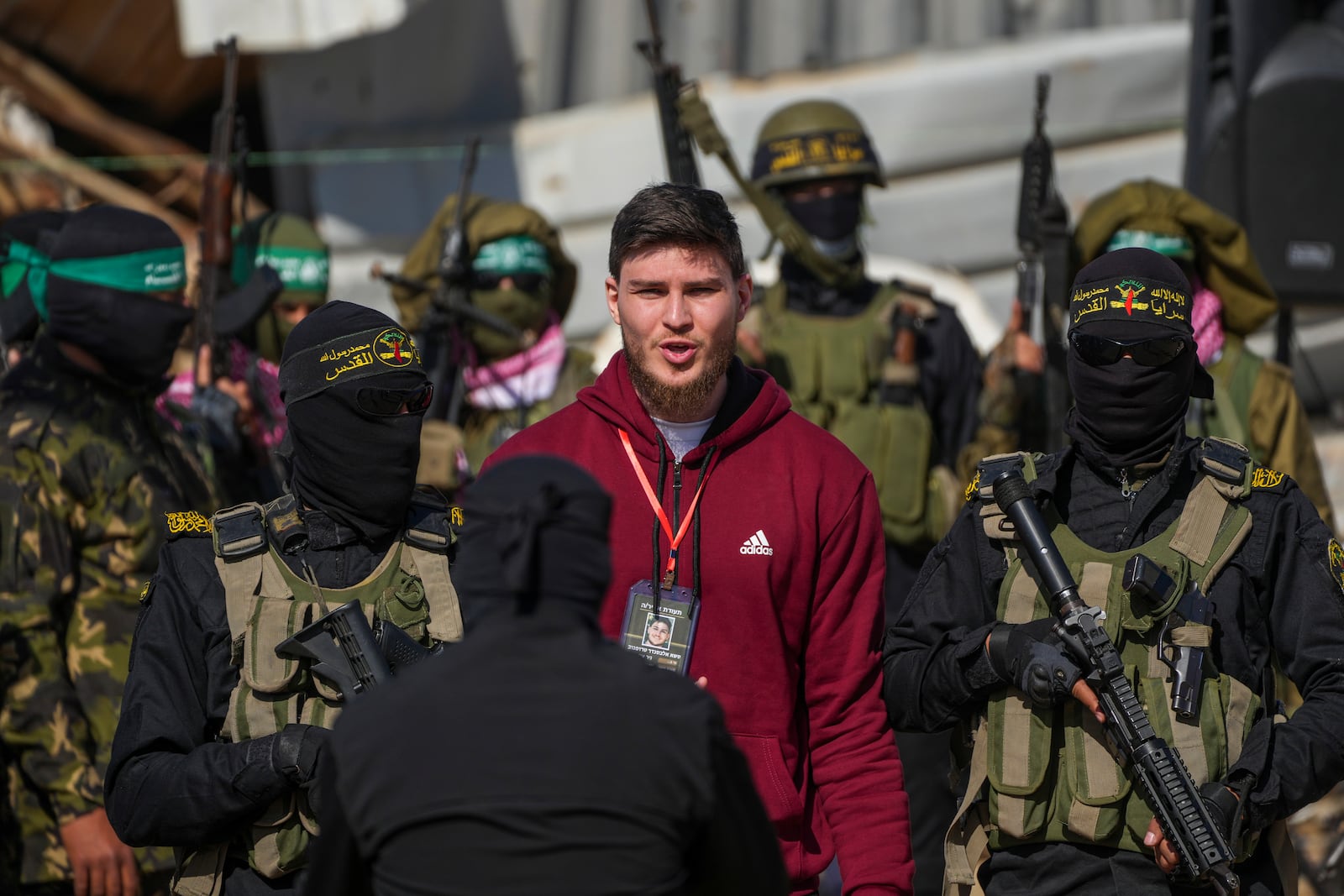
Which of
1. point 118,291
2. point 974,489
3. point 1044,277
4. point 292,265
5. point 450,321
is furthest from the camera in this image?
point 292,265

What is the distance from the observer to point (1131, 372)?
3.37 metres

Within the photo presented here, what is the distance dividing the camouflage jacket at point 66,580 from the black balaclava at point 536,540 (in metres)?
2.16

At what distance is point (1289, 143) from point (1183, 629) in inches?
135

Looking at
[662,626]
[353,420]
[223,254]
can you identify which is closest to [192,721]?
[353,420]

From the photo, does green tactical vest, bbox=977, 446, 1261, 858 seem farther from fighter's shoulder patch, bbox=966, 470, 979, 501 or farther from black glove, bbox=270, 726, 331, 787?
black glove, bbox=270, 726, 331, 787

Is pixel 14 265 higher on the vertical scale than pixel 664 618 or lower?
higher

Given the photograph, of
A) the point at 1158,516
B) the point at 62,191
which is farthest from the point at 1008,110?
the point at 1158,516

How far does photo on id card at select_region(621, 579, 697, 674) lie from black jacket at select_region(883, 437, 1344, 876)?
1.77 ft

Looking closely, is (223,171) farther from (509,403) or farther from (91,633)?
(91,633)

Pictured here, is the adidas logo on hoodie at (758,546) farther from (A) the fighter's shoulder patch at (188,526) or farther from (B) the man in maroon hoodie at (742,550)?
(A) the fighter's shoulder patch at (188,526)

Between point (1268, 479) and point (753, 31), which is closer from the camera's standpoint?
point (1268, 479)

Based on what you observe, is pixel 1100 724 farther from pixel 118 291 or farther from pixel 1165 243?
pixel 118 291

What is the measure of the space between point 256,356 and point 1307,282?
12.5 feet

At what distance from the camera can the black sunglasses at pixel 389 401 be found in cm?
314
